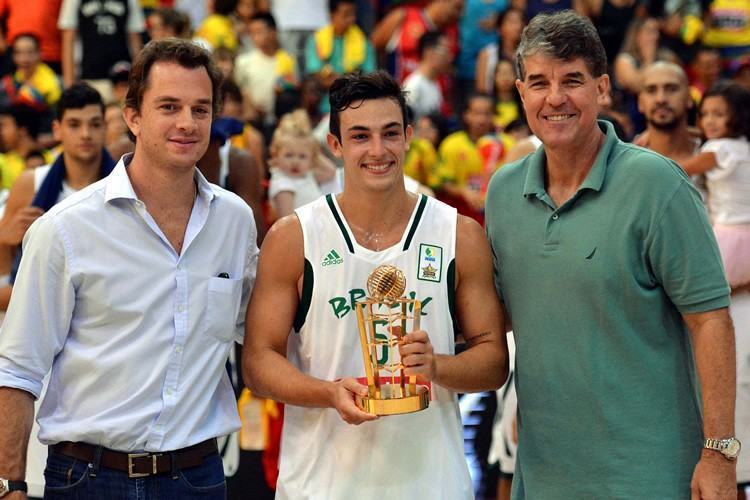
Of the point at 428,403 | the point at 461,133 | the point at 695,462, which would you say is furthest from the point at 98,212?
the point at 461,133

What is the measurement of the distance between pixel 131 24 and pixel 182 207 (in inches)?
347

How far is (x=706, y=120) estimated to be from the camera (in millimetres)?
7352

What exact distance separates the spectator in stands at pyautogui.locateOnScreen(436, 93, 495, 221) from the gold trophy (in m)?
7.43

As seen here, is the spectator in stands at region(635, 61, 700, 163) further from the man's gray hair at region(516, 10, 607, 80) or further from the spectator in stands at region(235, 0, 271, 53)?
the spectator in stands at region(235, 0, 271, 53)

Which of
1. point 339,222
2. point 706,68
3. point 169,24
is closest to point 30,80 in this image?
point 169,24

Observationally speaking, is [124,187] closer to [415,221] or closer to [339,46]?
[415,221]

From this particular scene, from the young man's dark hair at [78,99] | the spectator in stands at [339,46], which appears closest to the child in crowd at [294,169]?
the young man's dark hair at [78,99]

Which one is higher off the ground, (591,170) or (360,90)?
(360,90)

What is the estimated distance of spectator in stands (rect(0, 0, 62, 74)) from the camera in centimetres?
1299

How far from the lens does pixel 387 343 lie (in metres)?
4.03

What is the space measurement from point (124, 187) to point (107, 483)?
1006 mm

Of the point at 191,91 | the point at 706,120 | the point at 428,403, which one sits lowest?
the point at 428,403

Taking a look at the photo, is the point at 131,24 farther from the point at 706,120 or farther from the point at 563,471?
the point at 563,471

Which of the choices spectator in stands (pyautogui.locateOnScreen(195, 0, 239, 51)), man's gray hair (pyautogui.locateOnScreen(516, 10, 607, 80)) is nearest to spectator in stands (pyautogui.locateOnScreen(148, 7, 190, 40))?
spectator in stands (pyautogui.locateOnScreen(195, 0, 239, 51))
